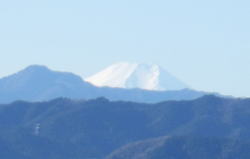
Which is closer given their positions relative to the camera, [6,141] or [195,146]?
[195,146]

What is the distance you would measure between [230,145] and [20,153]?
39853 mm

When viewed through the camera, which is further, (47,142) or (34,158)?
(47,142)

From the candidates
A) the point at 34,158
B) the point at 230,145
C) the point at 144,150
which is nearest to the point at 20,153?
the point at 34,158

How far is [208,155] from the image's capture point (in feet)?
543

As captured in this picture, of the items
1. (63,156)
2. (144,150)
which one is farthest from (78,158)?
(144,150)

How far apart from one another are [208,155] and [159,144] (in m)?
8.39

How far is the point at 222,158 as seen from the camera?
540ft

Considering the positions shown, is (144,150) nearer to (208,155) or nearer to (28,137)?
(208,155)

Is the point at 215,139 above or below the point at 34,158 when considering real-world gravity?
above

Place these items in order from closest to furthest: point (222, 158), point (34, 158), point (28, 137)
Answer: point (222, 158) → point (34, 158) → point (28, 137)

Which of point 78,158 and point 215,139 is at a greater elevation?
point 215,139

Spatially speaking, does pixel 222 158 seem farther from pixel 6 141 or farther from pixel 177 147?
pixel 6 141

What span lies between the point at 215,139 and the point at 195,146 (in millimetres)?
5844

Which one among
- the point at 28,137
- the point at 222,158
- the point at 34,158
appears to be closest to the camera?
the point at 222,158
